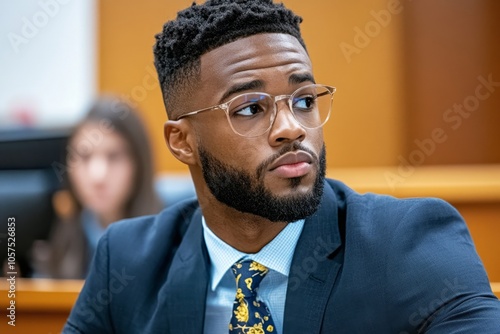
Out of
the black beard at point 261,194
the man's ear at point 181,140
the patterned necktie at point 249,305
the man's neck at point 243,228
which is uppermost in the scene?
the man's ear at point 181,140

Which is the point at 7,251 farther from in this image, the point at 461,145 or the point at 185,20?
the point at 461,145

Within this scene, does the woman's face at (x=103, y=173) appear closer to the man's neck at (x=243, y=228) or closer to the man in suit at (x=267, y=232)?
the man in suit at (x=267, y=232)

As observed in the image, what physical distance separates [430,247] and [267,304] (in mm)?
352

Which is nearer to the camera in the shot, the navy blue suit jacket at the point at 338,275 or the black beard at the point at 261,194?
the navy blue suit jacket at the point at 338,275

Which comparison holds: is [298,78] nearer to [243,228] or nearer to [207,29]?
[207,29]

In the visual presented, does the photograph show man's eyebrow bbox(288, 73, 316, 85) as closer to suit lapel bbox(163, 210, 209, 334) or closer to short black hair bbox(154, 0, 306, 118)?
short black hair bbox(154, 0, 306, 118)

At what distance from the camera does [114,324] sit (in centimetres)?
157

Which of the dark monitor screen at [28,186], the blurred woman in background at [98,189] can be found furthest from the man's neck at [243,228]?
the dark monitor screen at [28,186]

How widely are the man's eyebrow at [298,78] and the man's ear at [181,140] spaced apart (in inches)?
10.4

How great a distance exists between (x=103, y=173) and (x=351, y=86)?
1.21 m

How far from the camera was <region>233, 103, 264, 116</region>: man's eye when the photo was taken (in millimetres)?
1388

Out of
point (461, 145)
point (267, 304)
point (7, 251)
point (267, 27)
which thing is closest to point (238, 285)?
point (267, 304)

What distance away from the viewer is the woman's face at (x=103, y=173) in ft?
8.51

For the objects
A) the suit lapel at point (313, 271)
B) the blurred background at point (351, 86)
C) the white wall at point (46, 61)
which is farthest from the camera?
the white wall at point (46, 61)
